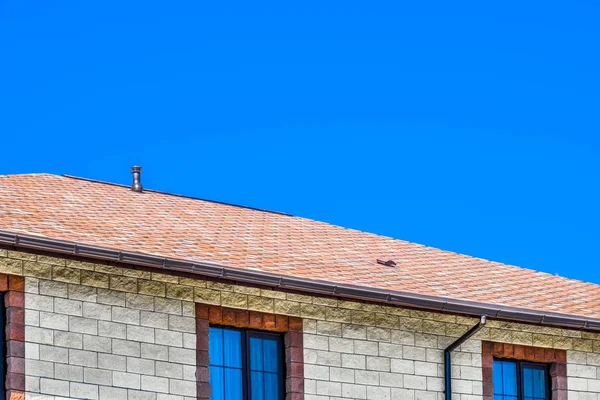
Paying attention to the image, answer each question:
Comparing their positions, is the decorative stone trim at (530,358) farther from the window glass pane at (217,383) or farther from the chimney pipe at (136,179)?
the chimney pipe at (136,179)

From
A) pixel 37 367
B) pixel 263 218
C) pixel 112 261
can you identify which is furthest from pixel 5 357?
pixel 263 218

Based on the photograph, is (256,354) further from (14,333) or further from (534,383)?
(534,383)

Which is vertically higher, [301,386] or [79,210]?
[79,210]

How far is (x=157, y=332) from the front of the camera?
71.9 feet

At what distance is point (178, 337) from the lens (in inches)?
870

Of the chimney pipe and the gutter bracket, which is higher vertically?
the chimney pipe

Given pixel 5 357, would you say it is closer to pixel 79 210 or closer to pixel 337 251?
pixel 79 210

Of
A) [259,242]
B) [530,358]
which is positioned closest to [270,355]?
[259,242]

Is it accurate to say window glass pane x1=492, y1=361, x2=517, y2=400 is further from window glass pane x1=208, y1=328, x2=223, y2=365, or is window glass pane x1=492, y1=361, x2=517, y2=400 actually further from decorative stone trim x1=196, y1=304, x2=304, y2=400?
window glass pane x1=208, y1=328, x2=223, y2=365

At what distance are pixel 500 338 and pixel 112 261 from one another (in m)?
6.67

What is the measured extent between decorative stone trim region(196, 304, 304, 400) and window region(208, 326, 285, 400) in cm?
12

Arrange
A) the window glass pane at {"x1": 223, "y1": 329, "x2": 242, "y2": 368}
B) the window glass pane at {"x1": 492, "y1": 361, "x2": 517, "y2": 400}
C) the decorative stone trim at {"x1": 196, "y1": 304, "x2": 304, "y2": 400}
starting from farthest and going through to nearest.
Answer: the window glass pane at {"x1": 492, "y1": 361, "x2": 517, "y2": 400} → the window glass pane at {"x1": 223, "y1": 329, "x2": 242, "y2": 368} → the decorative stone trim at {"x1": 196, "y1": 304, "x2": 304, "y2": 400}

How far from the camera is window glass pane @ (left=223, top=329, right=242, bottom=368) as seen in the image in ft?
74.6

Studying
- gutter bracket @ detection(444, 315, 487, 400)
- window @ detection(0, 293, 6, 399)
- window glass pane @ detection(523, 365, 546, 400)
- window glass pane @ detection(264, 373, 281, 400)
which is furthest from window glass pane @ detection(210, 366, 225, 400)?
window glass pane @ detection(523, 365, 546, 400)
